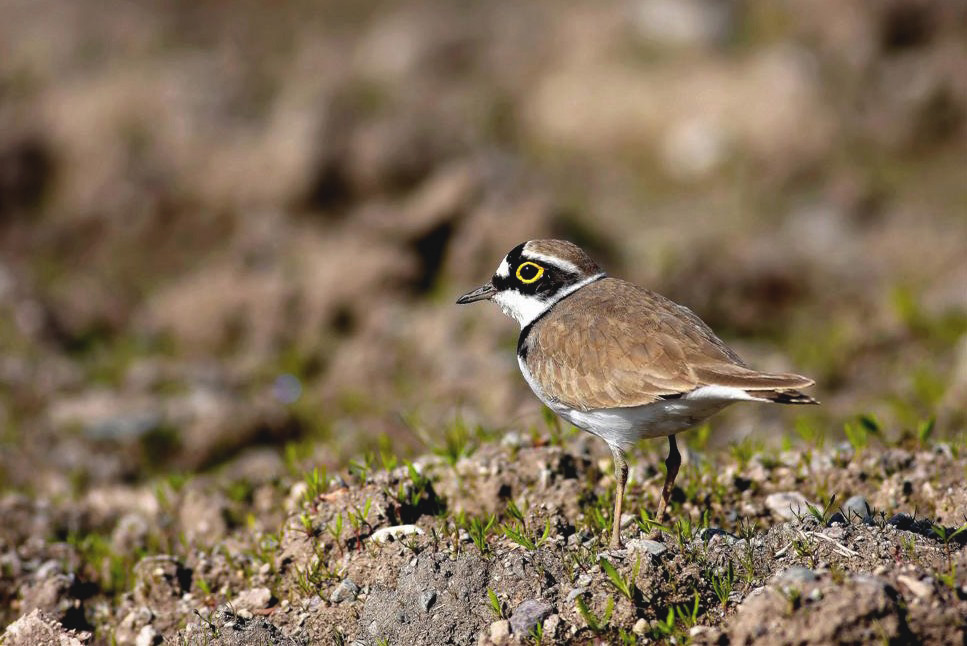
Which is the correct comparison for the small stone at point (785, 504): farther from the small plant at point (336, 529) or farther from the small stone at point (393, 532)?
the small plant at point (336, 529)

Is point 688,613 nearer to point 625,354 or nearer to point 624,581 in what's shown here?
point 624,581

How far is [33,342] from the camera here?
37.0 ft

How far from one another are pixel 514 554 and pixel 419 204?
7498mm

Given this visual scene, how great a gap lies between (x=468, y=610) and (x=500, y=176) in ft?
28.3

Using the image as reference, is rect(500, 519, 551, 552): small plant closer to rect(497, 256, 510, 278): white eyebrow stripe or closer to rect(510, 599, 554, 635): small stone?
rect(510, 599, 554, 635): small stone

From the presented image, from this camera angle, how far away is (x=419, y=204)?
40.0 ft

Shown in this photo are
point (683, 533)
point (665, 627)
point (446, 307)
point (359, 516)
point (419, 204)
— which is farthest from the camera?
point (419, 204)

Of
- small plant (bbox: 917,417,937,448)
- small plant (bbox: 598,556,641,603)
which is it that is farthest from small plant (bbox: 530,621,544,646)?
small plant (bbox: 917,417,937,448)

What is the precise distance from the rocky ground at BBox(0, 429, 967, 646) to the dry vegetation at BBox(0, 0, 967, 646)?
0.06 feet

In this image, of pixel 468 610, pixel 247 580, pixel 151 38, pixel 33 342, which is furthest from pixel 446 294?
pixel 151 38

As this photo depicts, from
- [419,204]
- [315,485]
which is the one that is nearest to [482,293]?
[315,485]

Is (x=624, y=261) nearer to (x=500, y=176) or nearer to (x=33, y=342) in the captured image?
(x=500, y=176)

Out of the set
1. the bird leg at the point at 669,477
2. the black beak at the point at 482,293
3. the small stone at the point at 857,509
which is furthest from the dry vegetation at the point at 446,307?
the black beak at the point at 482,293

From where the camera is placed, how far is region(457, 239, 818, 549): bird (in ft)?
16.5
